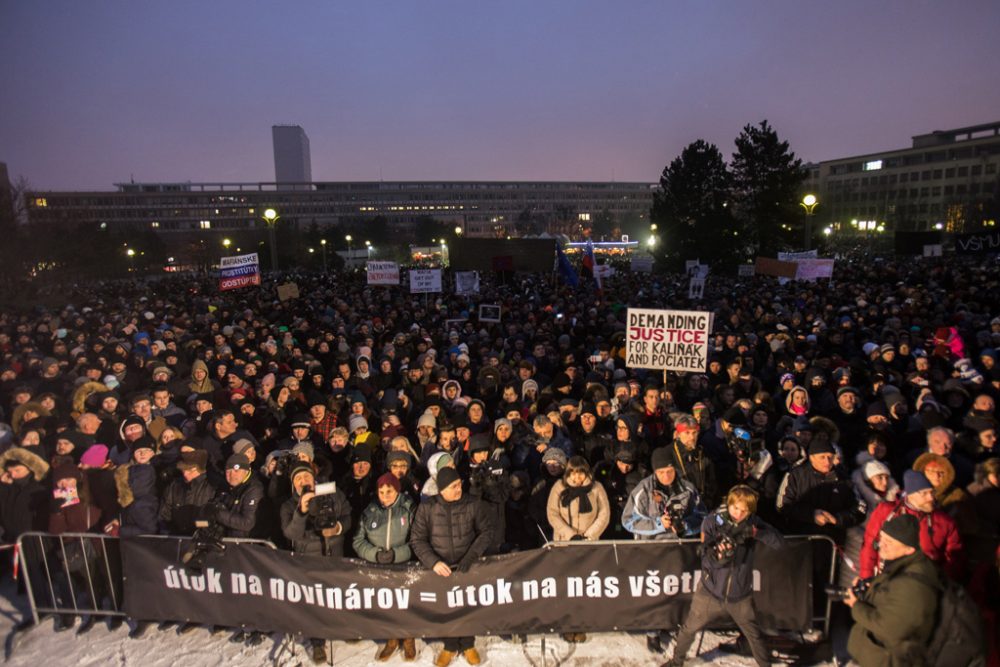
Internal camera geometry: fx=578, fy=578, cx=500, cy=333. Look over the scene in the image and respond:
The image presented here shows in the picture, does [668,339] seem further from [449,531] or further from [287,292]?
[287,292]

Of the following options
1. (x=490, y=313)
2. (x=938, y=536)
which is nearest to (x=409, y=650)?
(x=938, y=536)

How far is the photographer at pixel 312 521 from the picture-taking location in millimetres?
4508

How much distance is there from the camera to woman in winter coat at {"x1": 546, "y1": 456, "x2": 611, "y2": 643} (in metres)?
4.58

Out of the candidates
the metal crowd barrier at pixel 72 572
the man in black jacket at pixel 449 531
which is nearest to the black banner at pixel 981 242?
the man in black jacket at pixel 449 531

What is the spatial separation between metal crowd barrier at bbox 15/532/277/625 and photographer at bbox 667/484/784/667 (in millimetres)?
4674

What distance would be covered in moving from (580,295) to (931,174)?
307 ft

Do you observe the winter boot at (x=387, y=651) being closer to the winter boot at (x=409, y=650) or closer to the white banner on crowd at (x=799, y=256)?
the winter boot at (x=409, y=650)

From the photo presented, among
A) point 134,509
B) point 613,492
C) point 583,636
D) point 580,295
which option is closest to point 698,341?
point 613,492

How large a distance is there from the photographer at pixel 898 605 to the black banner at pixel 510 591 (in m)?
1.05

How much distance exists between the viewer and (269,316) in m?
18.4

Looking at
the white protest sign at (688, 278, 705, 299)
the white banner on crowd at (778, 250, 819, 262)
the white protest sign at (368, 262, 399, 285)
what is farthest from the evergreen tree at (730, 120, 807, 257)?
the white protest sign at (368, 262, 399, 285)

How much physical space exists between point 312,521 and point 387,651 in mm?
1193

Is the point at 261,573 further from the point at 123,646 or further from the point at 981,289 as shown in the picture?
the point at 981,289

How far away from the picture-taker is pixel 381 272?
20062mm
